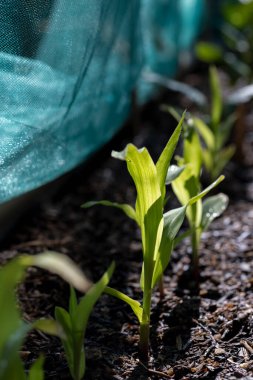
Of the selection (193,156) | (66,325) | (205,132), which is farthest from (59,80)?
(66,325)

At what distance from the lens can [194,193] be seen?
1584 millimetres

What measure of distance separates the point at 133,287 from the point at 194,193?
377mm

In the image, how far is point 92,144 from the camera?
2.03 metres

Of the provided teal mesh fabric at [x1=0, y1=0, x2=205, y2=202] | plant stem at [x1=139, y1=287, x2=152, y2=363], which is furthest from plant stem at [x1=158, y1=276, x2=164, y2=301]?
teal mesh fabric at [x1=0, y1=0, x2=205, y2=202]

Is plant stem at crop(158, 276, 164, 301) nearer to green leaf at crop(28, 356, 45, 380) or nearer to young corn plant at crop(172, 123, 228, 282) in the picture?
young corn plant at crop(172, 123, 228, 282)

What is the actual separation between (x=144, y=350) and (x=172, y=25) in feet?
6.60

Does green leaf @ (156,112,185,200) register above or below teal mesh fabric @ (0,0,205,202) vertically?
below

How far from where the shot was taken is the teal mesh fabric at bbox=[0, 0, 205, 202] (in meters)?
1.49

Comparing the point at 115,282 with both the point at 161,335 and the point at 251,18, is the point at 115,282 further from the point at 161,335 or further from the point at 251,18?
the point at 251,18

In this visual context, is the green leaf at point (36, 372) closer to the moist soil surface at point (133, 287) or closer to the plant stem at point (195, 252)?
the moist soil surface at point (133, 287)

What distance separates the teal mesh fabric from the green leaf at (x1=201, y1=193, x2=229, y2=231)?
1.52 ft

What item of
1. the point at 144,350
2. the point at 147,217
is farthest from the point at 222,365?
the point at 147,217

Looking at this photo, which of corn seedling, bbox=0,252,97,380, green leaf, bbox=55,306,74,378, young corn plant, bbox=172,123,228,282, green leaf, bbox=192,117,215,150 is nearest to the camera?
corn seedling, bbox=0,252,97,380

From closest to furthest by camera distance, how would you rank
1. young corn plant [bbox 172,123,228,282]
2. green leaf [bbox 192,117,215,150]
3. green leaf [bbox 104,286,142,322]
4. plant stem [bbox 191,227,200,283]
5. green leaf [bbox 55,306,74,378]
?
green leaf [bbox 55,306,74,378], green leaf [bbox 104,286,142,322], young corn plant [bbox 172,123,228,282], plant stem [bbox 191,227,200,283], green leaf [bbox 192,117,215,150]
